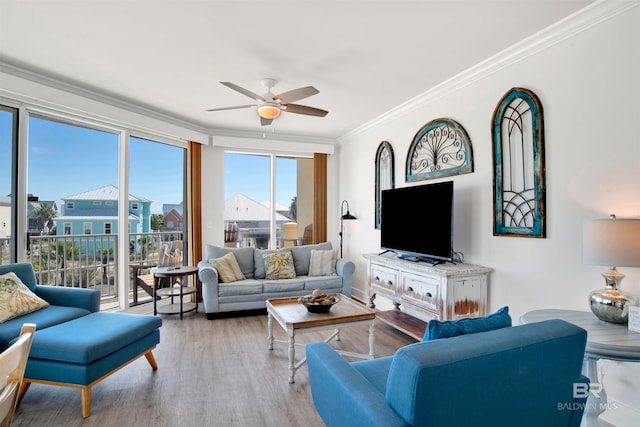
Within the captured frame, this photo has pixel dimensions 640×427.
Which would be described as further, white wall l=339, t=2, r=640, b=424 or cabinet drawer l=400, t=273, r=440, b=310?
cabinet drawer l=400, t=273, r=440, b=310

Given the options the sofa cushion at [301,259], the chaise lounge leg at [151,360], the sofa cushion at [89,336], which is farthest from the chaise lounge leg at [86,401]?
the sofa cushion at [301,259]

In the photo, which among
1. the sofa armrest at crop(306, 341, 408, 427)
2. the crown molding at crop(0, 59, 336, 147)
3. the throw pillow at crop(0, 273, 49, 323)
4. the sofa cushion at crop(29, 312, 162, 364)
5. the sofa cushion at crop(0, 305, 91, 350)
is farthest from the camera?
the crown molding at crop(0, 59, 336, 147)

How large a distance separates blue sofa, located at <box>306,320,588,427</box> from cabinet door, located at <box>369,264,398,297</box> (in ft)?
7.23

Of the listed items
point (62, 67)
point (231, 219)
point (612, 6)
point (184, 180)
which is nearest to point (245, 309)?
point (231, 219)

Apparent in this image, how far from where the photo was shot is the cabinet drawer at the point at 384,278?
367cm

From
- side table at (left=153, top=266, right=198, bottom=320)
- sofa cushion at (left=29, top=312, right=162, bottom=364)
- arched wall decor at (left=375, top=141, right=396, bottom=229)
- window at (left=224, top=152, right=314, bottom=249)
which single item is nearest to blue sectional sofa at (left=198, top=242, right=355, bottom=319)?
side table at (left=153, top=266, right=198, bottom=320)

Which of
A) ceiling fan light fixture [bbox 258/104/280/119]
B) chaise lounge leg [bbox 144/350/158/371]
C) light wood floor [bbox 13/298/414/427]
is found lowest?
light wood floor [bbox 13/298/414/427]

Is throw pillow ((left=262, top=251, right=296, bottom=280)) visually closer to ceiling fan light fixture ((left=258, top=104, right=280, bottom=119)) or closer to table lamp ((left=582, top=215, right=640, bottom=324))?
ceiling fan light fixture ((left=258, top=104, right=280, bottom=119))

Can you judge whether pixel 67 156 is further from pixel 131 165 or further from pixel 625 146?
pixel 625 146

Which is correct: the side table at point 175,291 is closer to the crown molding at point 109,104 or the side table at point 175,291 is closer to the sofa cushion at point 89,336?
the sofa cushion at point 89,336

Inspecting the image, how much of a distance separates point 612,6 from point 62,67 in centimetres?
436

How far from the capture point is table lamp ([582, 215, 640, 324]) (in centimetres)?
181

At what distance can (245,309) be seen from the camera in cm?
436

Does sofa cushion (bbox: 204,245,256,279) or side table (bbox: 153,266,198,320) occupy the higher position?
sofa cushion (bbox: 204,245,256,279)
